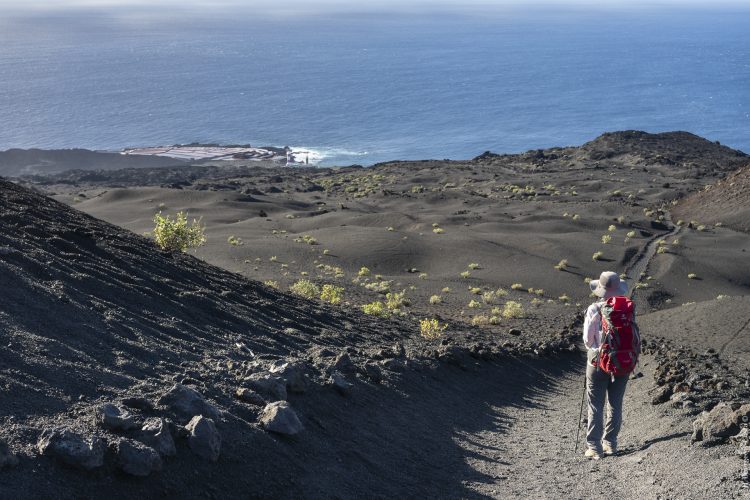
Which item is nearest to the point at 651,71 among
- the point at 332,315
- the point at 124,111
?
the point at 124,111

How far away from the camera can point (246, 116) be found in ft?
391

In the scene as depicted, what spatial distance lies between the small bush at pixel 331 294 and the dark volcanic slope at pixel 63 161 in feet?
195

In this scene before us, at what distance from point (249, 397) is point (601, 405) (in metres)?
3.59

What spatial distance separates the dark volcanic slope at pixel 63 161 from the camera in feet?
248

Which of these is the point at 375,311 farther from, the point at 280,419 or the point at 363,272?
the point at 280,419

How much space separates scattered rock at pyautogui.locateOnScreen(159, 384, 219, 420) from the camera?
6.65 m

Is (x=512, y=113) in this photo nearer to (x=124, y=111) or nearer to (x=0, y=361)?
(x=124, y=111)

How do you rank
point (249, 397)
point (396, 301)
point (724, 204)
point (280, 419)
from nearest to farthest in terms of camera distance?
point (280, 419), point (249, 397), point (396, 301), point (724, 204)

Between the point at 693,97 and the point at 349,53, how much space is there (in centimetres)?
8338

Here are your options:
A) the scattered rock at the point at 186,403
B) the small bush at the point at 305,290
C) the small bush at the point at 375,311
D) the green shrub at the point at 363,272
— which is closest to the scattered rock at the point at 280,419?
the scattered rock at the point at 186,403

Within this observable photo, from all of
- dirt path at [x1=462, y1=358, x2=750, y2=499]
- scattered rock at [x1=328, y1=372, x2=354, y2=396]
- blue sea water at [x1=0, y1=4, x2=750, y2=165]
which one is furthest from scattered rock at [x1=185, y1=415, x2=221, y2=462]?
blue sea water at [x1=0, y1=4, x2=750, y2=165]

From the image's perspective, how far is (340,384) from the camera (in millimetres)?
8789

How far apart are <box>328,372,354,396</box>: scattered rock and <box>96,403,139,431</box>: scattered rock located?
2.99m

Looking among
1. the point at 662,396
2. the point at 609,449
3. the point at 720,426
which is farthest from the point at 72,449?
the point at 662,396
